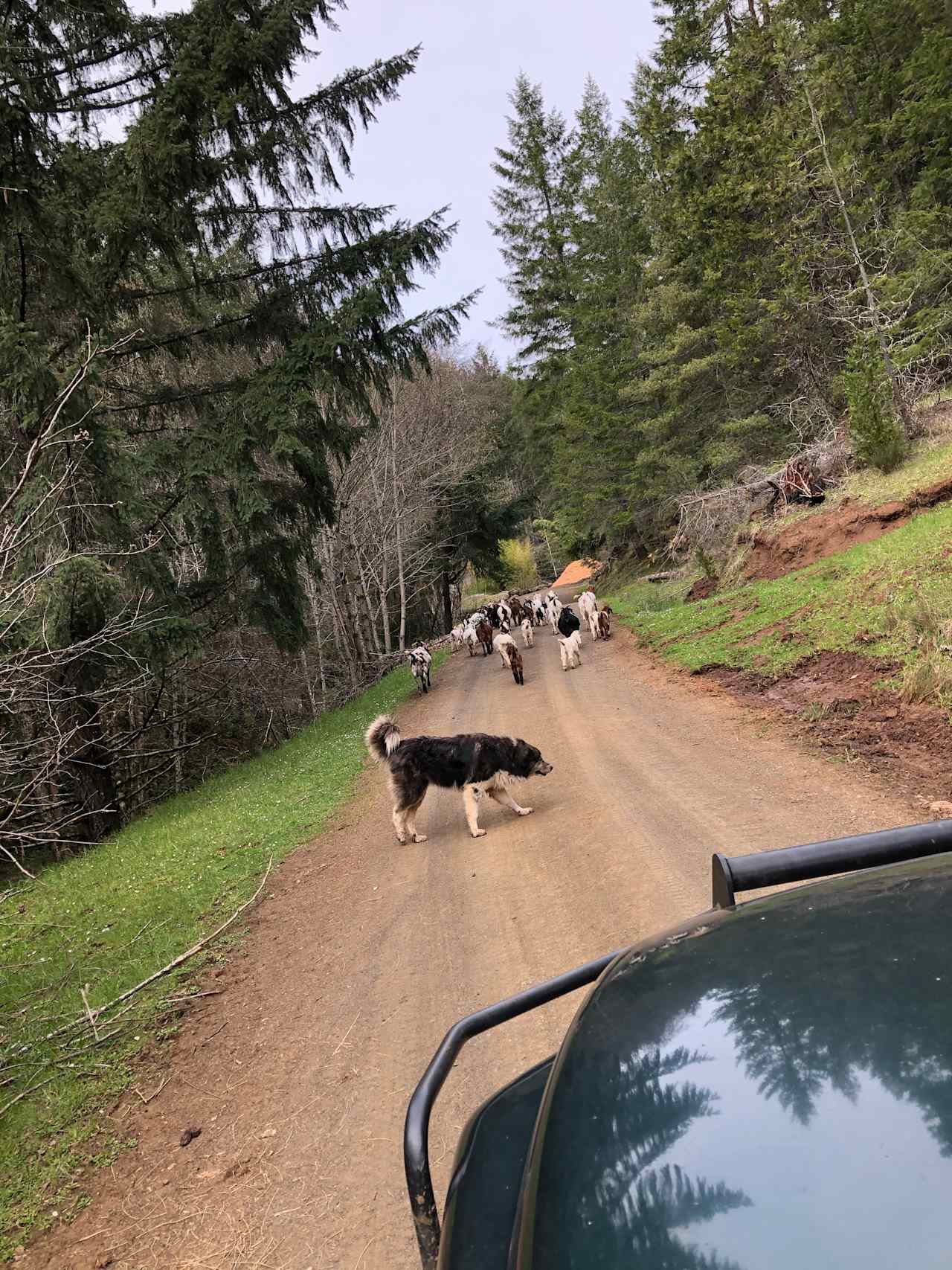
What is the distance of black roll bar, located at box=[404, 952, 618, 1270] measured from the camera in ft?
4.72

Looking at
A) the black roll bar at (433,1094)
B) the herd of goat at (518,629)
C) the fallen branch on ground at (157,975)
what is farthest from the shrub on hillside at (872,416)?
the black roll bar at (433,1094)

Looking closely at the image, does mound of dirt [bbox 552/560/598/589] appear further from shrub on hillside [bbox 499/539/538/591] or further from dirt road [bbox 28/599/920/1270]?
dirt road [bbox 28/599/920/1270]

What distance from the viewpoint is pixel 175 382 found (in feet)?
44.6

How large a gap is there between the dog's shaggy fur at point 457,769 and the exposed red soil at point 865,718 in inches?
133

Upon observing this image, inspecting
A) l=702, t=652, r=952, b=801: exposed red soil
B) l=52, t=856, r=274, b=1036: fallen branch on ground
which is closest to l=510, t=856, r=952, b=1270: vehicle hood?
l=52, t=856, r=274, b=1036: fallen branch on ground

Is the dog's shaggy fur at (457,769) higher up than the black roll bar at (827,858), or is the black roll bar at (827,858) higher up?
the black roll bar at (827,858)

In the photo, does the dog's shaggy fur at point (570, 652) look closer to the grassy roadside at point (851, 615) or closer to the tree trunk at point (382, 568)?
the grassy roadside at point (851, 615)

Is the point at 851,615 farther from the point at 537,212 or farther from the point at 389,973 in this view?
the point at 537,212

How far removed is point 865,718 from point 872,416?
9.17 m

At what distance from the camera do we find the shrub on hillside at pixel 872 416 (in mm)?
13664

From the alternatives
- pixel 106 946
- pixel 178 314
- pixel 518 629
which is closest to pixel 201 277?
pixel 178 314

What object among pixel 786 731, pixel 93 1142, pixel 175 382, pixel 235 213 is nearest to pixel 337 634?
pixel 175 382

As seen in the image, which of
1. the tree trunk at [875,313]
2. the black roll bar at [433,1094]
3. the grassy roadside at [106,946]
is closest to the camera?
the black roll bar at [433,1094]

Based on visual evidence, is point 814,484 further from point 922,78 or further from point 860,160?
point 922,78
